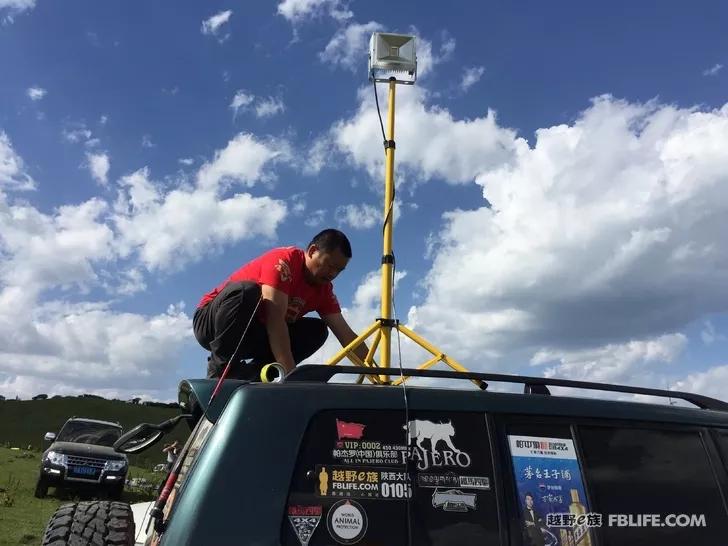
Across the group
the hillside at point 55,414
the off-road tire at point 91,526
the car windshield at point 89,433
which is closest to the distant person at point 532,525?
the off-road tire at point 91,526

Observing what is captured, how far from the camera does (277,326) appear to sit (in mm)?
3467

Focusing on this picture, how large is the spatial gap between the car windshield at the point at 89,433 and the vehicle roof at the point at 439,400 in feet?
42.1

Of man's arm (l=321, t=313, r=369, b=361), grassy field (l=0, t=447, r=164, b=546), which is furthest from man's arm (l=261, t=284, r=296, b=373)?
grassy field (l=0, t=447, r=164, b=546)

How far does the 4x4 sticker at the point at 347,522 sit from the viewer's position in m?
1.87

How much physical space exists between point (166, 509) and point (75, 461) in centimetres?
1173

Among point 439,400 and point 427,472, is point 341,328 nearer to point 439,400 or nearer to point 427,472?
point 439,400

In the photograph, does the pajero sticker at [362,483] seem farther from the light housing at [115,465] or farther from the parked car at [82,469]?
the light housing at [115,465]

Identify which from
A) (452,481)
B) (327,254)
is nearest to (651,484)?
(452,481)

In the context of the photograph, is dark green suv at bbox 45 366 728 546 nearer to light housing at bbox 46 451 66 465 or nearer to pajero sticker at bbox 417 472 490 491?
pajero sticker at bbox 417 472 490 491

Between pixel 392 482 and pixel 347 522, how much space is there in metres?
0.19

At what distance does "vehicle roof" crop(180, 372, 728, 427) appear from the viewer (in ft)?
6.79

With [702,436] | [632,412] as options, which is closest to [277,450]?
[632,412]

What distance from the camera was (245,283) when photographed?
138 inches

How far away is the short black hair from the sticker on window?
1.95m
